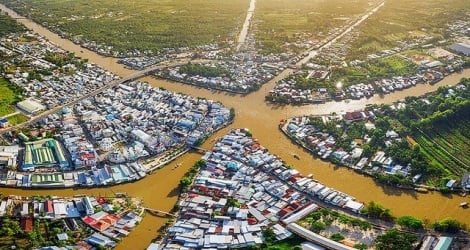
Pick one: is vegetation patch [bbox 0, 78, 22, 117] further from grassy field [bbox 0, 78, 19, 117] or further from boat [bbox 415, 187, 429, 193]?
boat [bbox 415, 187, 429, 193]

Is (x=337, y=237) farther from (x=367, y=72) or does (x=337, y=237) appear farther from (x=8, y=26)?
(x=8, y=26)

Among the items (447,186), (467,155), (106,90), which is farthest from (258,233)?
(106,90)

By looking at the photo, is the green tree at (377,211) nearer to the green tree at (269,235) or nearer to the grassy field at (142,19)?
the green tree at (269,235)

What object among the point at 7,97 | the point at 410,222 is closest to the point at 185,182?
the point at 410,222

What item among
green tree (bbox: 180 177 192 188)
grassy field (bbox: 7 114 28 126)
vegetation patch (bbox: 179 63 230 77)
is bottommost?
green tree (bbox: 180 177 192 188)

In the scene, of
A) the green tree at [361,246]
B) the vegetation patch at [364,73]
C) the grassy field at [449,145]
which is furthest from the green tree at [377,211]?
the vegetation patch at [364,73]

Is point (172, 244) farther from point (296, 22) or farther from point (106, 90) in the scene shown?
point (296, 22)

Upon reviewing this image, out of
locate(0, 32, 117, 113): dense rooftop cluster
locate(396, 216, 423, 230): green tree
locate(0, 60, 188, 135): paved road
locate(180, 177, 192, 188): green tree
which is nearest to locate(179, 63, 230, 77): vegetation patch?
locate(0, 60, 188, 135): paved road
